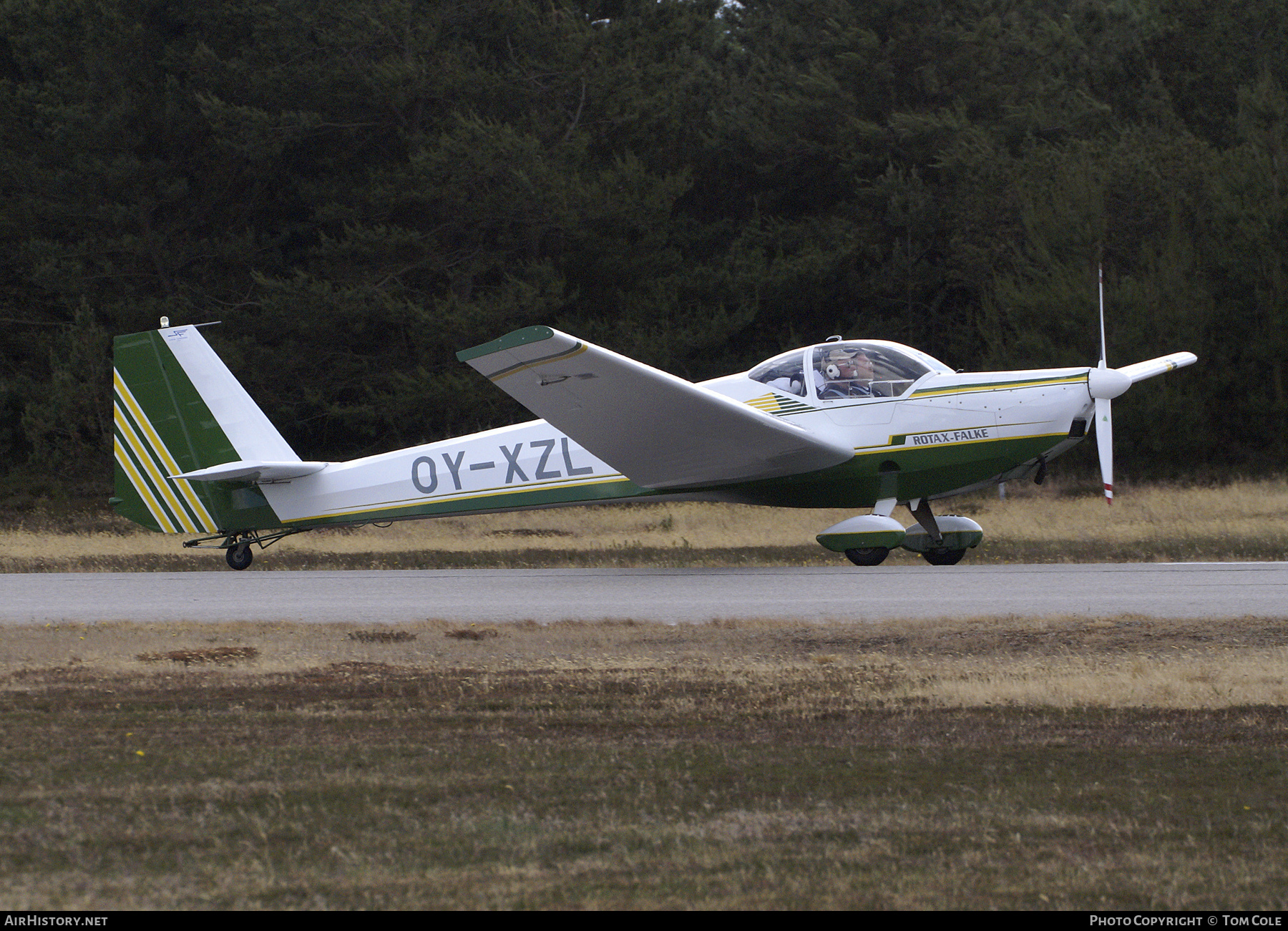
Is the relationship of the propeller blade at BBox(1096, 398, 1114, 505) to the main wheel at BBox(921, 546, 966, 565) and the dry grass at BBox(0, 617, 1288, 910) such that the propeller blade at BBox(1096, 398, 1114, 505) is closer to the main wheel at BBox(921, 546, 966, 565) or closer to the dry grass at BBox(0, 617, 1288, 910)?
the main wheel at BBox(921, 546, 966, 565)

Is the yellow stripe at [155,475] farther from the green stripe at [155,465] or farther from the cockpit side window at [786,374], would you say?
the cockpit side window at [786,374]

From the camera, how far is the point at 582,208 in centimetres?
3231

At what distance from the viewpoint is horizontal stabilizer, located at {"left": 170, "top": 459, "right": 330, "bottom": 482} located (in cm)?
1406

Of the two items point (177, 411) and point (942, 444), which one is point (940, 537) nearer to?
point (942, 444)

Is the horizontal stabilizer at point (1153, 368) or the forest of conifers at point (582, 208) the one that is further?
the forest of conifers at point (582, 208)

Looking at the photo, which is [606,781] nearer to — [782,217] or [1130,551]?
[1130,551]

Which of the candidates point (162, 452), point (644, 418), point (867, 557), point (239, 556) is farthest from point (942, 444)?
point (162, 452)

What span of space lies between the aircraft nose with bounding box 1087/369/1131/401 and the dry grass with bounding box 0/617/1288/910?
4745mm

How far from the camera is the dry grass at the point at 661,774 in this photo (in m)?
3.93

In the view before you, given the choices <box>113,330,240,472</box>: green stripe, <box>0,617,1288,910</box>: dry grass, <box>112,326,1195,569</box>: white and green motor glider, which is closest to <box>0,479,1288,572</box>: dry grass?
<box>112,326,1195,569</box>: white and green motor glider

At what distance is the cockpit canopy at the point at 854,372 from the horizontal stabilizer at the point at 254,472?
517cm

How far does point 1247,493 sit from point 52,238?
93.3 ft

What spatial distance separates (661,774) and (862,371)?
907cm

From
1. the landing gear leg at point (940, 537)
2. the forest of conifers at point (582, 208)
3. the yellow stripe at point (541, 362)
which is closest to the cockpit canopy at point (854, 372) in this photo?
the landing gear leg at point (940, 537)
